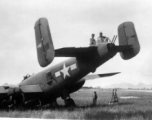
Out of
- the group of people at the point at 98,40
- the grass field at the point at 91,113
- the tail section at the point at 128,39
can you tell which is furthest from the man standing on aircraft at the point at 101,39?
the grass field at the point at 91,113

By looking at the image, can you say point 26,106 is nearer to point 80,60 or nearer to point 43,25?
point 80,60

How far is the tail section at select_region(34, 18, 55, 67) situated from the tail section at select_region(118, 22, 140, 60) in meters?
3.48

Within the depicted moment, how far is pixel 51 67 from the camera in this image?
1260cm

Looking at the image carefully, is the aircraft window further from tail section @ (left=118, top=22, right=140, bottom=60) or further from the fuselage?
tail section @ (left=118, top=22, right=140, bottom=60)

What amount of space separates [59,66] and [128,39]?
420 centimetres

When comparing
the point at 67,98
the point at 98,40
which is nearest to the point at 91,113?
the point at 67,98

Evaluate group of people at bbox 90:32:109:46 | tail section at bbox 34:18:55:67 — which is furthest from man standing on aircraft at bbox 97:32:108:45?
tail section at bbox 34:18:55:67

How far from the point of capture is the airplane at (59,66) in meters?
9.32

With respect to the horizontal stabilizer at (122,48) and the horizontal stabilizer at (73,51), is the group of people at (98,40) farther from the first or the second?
the horizontal stabilizer at (122,48)

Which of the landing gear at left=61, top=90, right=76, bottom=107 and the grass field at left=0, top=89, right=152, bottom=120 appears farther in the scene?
the landing gear at left=61, top=90, right=76, bottom=107

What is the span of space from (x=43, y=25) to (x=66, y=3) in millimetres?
1946

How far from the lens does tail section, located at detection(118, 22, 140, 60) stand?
31.7 ft

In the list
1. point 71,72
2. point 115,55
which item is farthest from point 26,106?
point 115,55

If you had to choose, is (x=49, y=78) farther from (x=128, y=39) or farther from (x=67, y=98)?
(x=128, y=39)
